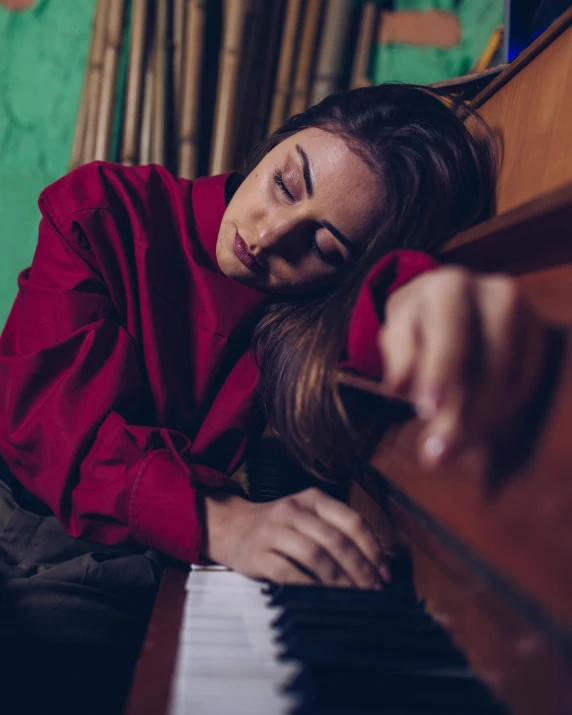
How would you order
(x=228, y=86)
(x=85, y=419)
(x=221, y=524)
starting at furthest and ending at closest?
(x=228, y=86)
(x=85, y=419)
(x=221, y=524)

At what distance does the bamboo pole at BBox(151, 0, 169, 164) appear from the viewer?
212 cm

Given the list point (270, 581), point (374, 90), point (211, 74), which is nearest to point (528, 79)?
point (374, 90)

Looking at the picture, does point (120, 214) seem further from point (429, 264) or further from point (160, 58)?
point (160, 58)

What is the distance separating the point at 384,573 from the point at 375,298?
31cm

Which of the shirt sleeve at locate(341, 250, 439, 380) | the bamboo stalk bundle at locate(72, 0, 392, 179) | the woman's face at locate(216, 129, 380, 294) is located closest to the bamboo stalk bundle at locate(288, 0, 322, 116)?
the bamboo stalk bundle at locate(72, 0, 392, 179)

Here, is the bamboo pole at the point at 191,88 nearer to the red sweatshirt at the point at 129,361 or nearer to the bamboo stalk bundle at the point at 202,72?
the bamboo stalk bundle at the point at 202,72

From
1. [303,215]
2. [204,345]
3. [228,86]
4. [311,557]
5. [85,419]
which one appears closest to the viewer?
[311,557]

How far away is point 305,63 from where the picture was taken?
216 cm

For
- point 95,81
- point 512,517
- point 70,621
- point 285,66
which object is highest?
point 285,66

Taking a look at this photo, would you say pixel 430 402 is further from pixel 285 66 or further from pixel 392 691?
pixel 285 66

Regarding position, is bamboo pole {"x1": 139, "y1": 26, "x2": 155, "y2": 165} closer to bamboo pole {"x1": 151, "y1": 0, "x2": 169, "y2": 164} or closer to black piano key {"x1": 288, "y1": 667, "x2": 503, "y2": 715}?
bamboo pole {"x1": 151, "y1": 0, "x2": 169, "y2": 164}

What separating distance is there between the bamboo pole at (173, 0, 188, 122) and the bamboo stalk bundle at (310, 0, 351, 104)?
0.46 meters

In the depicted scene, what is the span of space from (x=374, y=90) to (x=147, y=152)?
1099mm

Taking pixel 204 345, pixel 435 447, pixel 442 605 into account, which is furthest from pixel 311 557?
pixel 204 345
